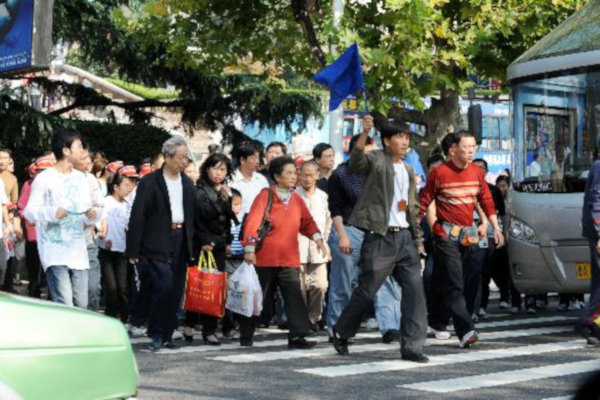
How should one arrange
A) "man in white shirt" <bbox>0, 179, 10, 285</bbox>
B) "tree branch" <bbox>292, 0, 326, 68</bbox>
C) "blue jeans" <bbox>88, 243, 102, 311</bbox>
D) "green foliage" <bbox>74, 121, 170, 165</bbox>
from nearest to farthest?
"man in white shirt" <bbox>0, 179, 10, 285</bbox> → "blue jeans" <bbox>88, 243, 102, 311</bbox> → "tree branch" <bbox>292, 0, 326, 68</bbox> → "green foliage" <bbox>74, 121, 170, 165</bbox>

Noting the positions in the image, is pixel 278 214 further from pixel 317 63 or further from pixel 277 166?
pixel 317 63

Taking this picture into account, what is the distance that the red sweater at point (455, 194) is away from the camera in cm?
1174

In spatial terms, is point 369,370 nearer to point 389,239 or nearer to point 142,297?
point 389,239

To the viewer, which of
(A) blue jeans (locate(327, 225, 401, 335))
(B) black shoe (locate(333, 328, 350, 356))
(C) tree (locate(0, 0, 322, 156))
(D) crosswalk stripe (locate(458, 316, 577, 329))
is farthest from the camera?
(C) tree (locate(0, 0, 322, 156))

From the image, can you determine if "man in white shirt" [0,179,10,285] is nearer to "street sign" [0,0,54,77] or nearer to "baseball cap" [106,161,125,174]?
"baseball cap" [106,161,125,174]

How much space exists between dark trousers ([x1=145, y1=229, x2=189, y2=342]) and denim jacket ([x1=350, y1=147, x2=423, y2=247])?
5.63 feet

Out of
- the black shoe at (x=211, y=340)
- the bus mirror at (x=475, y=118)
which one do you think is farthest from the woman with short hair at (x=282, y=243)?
the bus mirror at (x=475, y=118)

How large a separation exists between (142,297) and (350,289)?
1.94 m

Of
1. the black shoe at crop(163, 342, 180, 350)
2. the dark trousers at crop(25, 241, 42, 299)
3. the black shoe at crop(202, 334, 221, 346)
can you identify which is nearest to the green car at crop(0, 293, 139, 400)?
the black shoe at crop(163, 342, 180, 350)

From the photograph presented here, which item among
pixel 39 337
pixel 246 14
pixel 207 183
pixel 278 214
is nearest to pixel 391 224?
pixel 278 214

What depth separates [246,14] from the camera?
22.0 meters

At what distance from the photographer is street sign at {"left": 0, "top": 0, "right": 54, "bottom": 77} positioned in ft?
51.9

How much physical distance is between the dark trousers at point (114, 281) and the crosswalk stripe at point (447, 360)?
434cm

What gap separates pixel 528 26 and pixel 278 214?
941cm
